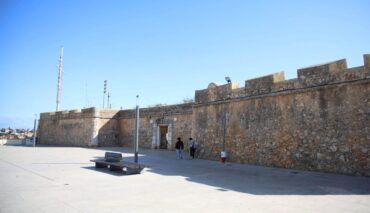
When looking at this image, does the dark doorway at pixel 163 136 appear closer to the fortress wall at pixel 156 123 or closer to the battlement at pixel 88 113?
the fortress wall at pixel 156 123

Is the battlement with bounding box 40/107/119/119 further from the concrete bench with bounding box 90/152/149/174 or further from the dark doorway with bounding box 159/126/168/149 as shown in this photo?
the concrete bench with bounding box 90/152/149/174

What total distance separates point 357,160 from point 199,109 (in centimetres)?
872

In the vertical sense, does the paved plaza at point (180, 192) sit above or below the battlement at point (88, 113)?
below

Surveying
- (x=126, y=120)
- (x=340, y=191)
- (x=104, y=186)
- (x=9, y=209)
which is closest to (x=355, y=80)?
(x=340, y=191)

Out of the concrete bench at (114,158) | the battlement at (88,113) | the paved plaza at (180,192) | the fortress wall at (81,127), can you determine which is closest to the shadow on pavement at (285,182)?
the paved plaza at (180,192)

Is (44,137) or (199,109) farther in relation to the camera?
(44,137)

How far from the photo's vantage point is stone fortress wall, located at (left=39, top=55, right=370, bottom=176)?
9594mm

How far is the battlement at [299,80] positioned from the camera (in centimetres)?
985

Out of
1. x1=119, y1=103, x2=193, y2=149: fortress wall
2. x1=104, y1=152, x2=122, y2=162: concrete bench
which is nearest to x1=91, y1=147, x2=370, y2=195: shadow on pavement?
x1=104, y1=152, x2=122, y2=162: concrete bench

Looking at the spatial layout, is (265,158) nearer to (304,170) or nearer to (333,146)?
(304,170)

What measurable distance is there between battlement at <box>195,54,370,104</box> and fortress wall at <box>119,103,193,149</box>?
5301 millimetres

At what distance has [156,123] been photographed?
2361 cm

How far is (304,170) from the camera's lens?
10.8m

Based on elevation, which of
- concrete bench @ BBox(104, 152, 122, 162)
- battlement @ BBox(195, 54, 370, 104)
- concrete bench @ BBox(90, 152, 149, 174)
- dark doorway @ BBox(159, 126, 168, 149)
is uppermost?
battlement @ BBox(195, 54, 370, 104)
